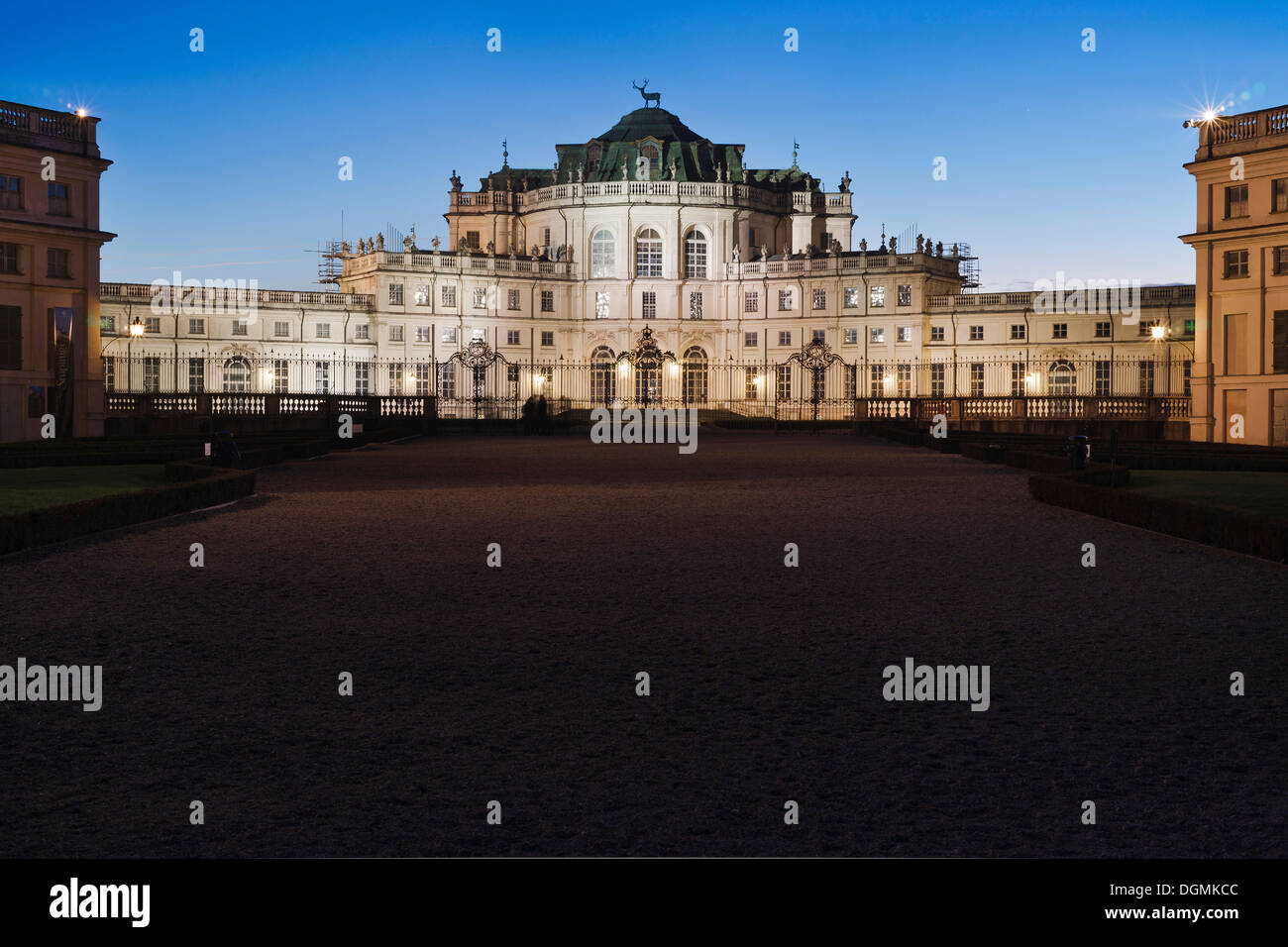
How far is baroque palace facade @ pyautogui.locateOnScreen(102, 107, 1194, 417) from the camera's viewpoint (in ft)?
253

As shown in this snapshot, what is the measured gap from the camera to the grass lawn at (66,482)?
1667cm

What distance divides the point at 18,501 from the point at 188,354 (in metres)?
65.3

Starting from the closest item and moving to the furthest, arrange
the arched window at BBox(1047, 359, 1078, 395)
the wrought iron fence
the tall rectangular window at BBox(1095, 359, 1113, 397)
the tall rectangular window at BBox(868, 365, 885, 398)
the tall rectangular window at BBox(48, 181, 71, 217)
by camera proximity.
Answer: the tall rectangular window at BBox(48, 181, 71, 217) → the wrought iron fence → the tall rectangular window at BBox(1095, 359, 1113, 397) → the arched window at BBox(1047, 359, 1078, 395) → the tall rectangular window at BBox(868, 365, 885, 398)

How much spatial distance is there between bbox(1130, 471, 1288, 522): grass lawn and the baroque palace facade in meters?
51.0

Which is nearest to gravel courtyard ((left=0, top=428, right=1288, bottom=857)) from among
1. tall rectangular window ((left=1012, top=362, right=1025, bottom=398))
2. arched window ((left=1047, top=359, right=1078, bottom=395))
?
arched window ((left=1047, top=359, right=1078, bottom=395))

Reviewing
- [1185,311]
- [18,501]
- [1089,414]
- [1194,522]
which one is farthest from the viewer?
[1185,311]

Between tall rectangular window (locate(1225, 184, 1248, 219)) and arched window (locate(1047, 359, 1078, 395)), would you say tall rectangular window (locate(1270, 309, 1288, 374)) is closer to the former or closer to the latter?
tall rectangular window (locate(1225, 184, 1248, 219))

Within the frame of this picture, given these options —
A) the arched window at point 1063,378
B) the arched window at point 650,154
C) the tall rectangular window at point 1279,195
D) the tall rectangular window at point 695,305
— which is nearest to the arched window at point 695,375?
the tall rectangular window at point 695,305

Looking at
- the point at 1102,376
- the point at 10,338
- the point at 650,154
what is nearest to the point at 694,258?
the point at 650,154

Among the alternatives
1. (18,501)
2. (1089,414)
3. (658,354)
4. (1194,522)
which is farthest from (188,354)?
(1194,522)

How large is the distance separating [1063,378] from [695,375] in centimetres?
2351

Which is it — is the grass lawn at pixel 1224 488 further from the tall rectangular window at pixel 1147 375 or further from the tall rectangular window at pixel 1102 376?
the tall rectangular window at pixel 1102 376
